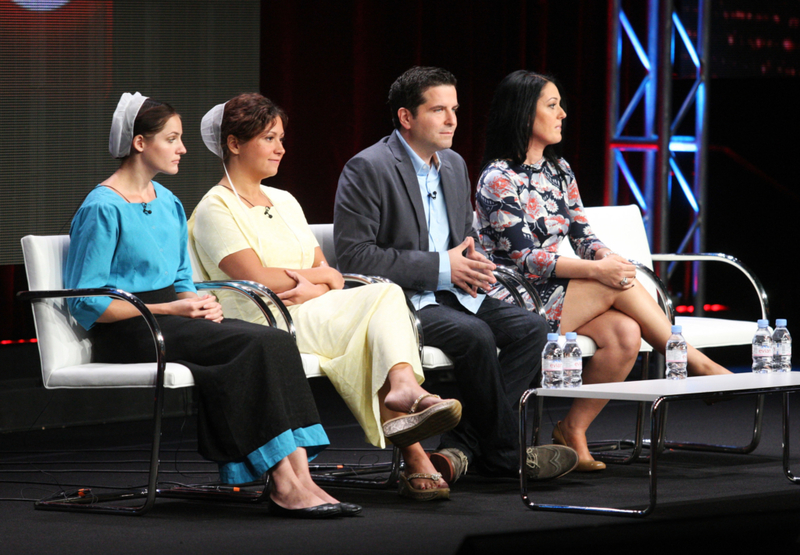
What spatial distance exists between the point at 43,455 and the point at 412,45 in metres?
2.66

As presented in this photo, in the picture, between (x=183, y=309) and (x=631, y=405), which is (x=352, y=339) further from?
(x=631, y=405)

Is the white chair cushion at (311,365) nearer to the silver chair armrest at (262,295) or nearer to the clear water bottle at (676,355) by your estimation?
the silver chair armrest at (262,295)

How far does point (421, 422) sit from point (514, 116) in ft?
4.51

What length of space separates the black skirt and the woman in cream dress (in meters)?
0.20

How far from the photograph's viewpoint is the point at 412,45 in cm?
568

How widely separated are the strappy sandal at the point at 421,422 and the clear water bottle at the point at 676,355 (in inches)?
30.4

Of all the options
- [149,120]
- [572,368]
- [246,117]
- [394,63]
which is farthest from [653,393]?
[394,63]

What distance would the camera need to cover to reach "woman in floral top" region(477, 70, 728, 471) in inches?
143

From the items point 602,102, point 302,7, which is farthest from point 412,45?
point 602,102

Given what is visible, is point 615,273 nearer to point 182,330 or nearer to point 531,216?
point 531,216

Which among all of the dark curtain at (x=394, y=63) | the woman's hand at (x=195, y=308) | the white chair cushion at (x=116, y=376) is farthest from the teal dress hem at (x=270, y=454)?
the dark curtain at (x=394, y=63)

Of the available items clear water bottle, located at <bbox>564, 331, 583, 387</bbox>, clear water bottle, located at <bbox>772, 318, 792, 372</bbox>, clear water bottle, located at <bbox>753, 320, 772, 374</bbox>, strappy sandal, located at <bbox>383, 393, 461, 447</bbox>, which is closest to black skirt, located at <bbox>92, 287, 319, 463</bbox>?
strappy sandal, located at <bbox>383, 393, 461, 447</bbox>

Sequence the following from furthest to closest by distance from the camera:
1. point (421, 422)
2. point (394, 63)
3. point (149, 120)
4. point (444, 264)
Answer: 1. point (394, 63)
2. point (444, 264)
3. point (149, 120)
4. point (421, 422)

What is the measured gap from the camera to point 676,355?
3.37 metres
